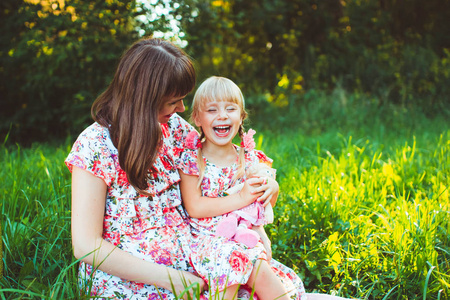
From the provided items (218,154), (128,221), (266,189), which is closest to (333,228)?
(266,189)

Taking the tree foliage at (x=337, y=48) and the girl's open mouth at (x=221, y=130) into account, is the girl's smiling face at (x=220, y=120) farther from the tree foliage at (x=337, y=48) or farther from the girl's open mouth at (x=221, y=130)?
the tree foliage at (x=337, y=48)

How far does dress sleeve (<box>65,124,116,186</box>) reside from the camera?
5.65 feet

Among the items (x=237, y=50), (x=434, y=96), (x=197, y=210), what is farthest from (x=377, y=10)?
(x=197, y=210)

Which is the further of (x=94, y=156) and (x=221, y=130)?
(x=221, y=130)

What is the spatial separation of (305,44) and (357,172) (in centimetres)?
544

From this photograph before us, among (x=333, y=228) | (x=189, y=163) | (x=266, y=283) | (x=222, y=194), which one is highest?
(x=189, y=163)

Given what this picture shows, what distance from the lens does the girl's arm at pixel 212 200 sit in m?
2.06

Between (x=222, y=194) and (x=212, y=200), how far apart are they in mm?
108

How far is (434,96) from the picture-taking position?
7215 millimetres

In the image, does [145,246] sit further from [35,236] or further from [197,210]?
[35,236]

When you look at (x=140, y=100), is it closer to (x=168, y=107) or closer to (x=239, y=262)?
(x=168, y=107)

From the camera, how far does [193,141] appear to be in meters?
2.23

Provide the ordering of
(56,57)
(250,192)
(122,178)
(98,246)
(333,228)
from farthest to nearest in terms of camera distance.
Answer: (56,57) → (333,228) → (250,192) → (122,178) → (98,246)

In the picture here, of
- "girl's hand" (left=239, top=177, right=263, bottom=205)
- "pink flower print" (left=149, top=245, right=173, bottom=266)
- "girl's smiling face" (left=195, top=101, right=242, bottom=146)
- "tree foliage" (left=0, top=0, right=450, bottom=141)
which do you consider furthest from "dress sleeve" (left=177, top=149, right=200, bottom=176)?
"tree foliage" (left=0, top=0, right=450, bottom=141)
